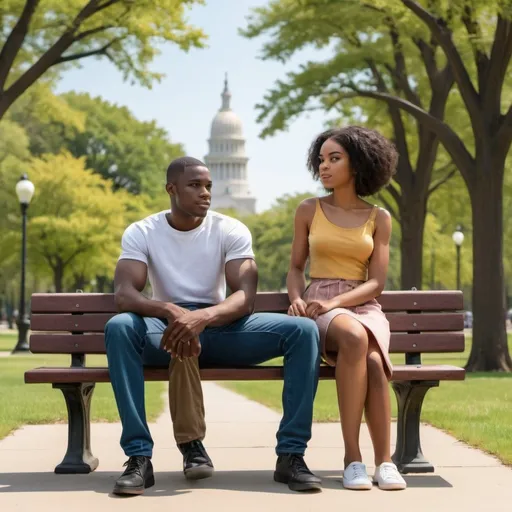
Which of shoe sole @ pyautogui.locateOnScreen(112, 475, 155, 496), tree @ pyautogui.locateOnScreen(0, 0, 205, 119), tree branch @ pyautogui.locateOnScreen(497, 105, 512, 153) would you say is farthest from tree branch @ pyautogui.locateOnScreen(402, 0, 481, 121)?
shoe sole @ pyautogui.locateOnScreen(112, 475, 155, 496)

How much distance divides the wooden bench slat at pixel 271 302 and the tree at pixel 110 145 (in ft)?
162

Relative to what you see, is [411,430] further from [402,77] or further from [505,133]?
Answer: [402,77]

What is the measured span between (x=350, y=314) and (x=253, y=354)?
1.76 feet

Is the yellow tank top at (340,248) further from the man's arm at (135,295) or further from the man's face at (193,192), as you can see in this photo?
the man's arm at (135,295)

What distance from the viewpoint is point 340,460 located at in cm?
658

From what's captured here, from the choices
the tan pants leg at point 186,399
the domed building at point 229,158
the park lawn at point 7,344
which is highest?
the domed building at point 229,158

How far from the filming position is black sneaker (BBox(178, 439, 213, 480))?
18.3 ft

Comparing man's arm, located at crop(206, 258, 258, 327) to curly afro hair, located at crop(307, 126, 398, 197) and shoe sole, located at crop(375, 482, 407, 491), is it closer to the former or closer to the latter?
curly afro hair, located at crop(307, 126, 398, 197)

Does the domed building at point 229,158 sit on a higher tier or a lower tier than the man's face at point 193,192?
higher

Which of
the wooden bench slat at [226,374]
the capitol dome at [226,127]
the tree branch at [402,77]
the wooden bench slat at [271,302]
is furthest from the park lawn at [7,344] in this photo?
the capitol dome at [226,127]

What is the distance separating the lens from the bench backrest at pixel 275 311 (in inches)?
246

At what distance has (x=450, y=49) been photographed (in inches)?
676

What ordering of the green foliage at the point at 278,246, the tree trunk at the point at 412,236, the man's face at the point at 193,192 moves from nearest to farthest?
the man's face at the point at 193,192 < the tree trunk at the point at 412,236 < the green foliage at the point at 278,246

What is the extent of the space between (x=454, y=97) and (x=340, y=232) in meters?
21.7
